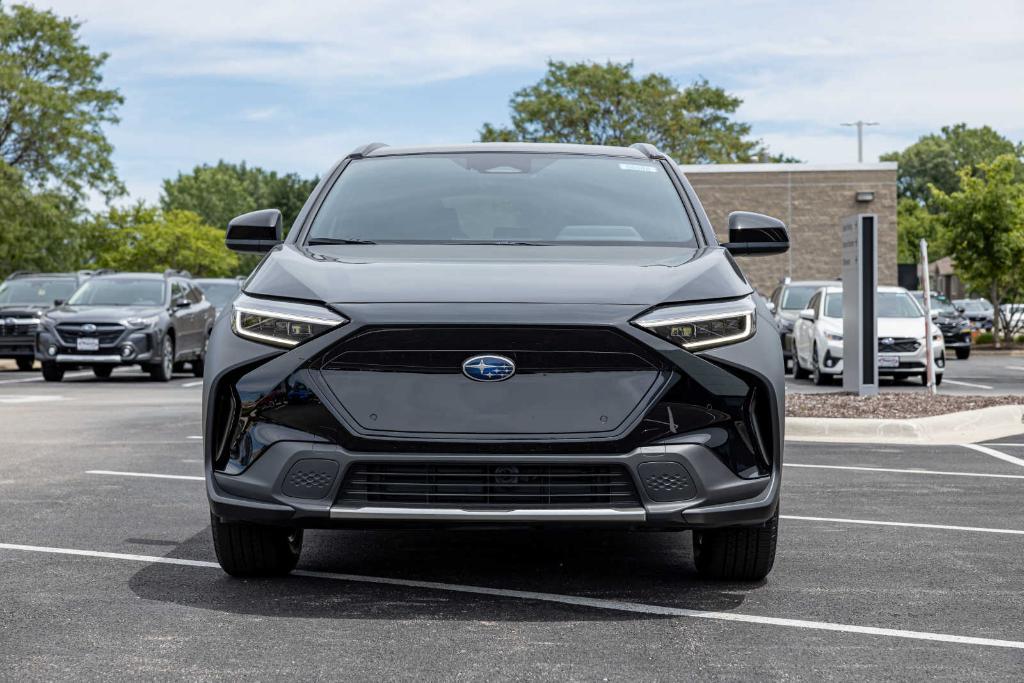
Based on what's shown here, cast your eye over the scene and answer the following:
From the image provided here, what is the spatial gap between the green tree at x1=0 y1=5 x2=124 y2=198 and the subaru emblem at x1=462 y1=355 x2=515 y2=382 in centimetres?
4251

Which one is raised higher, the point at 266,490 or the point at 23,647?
the point at 266,490

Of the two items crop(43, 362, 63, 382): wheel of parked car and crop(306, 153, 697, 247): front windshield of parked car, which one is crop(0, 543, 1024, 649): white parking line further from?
crop(43, 362, 63, 382): wheel of parked car

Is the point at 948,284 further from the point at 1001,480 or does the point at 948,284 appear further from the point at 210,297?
the point at 1001,480

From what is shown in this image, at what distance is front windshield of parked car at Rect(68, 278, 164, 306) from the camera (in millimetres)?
23906

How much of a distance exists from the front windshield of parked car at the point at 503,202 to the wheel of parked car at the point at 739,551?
1233 mm

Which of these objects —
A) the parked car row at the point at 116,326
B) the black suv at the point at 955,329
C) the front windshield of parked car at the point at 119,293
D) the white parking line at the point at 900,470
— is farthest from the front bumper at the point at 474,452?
the black suv at the point at 955,329

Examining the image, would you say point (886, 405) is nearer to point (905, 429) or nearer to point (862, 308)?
point (905, 429)

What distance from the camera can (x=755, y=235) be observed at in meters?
6.40

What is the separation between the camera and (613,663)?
4.44 m

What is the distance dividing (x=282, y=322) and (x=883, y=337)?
17.5 m

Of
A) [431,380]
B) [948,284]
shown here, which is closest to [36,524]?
[431,380]

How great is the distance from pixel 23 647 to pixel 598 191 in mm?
3190

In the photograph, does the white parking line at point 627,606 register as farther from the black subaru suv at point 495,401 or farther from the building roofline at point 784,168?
the building roofline at point 784,168

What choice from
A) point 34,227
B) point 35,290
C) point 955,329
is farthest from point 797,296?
point 34,227
